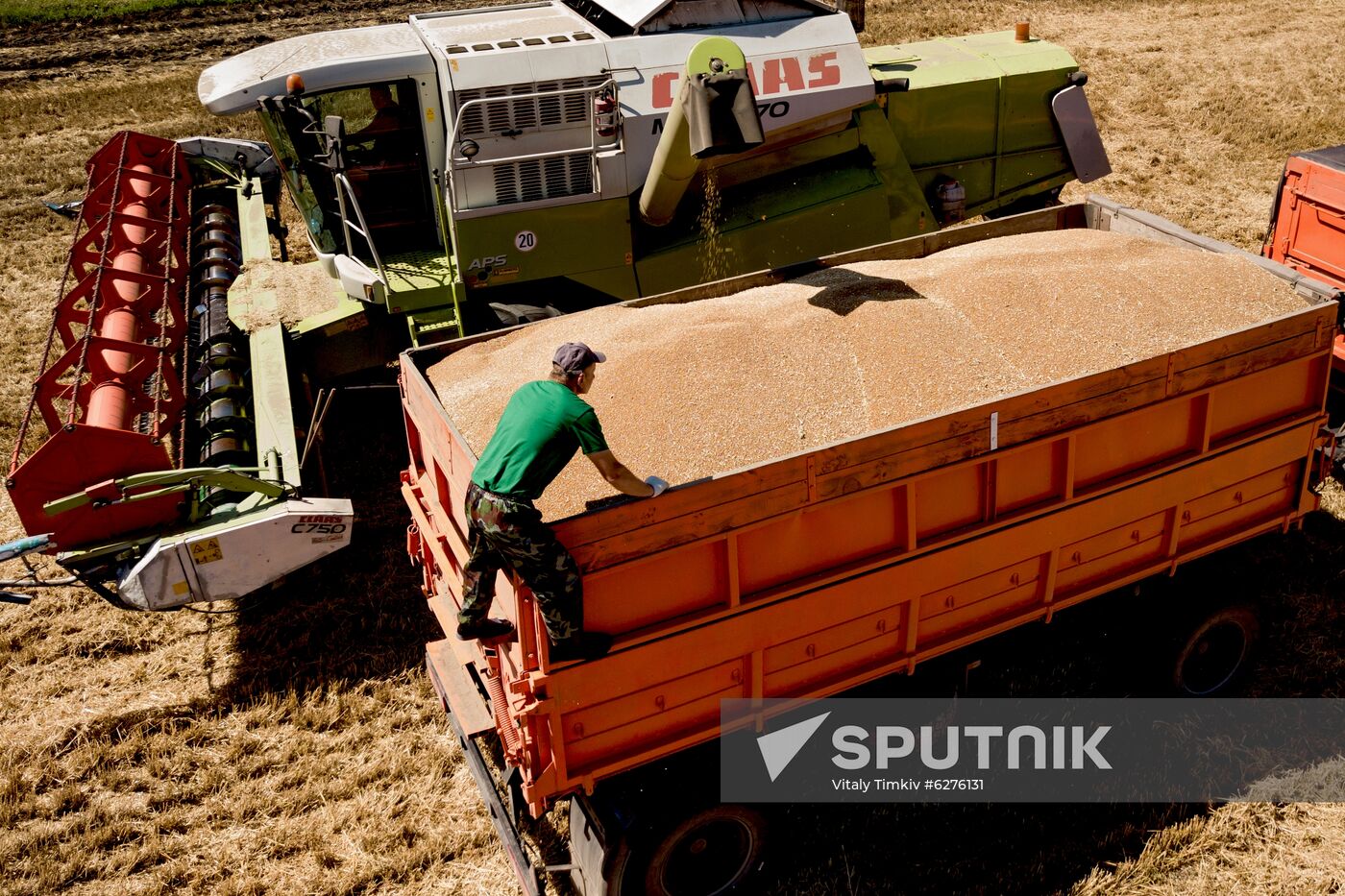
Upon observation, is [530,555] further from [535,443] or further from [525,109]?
[525,109]

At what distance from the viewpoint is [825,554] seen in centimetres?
412

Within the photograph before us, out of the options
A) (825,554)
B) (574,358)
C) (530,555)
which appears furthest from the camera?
(825,554)

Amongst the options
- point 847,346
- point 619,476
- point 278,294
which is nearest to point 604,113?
→ point 278,294

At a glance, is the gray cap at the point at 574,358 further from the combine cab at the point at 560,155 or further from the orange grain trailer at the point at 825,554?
the combine cab at the point at 560,155

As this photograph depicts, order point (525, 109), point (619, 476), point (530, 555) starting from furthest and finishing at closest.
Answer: point (525, 109) → point (619, 476) → point (530, 555)

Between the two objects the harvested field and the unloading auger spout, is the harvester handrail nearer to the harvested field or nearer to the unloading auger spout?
the harvested field

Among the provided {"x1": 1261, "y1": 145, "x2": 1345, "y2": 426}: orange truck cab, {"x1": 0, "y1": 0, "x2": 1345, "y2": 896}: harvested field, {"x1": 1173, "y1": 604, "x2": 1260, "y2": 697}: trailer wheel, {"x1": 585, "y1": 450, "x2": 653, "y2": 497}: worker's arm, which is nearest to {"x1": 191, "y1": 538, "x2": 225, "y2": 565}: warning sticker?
{"x1": 0, "y1": 0, "x2": 1345, "y2": 896}: harvested field

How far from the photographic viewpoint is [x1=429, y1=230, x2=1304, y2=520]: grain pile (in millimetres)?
4305

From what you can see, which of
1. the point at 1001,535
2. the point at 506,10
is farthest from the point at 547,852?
the point at 506,10

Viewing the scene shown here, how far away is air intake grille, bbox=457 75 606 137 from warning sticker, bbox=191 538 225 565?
9.13 ft

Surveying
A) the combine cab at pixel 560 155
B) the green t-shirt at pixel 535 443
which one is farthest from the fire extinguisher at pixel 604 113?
the green t-shirt at pixel 535 443

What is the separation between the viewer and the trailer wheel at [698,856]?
160 inches

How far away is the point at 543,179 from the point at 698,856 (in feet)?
13.5

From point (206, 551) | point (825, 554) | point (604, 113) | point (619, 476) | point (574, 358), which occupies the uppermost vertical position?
point (604, 113)
